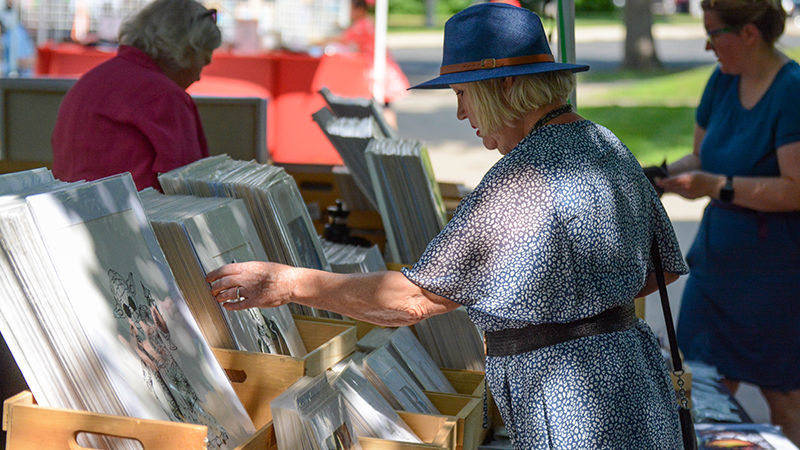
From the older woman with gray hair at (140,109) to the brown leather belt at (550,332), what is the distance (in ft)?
4.23

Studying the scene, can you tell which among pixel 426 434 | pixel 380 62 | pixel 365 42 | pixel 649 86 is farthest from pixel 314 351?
pixel 649 86

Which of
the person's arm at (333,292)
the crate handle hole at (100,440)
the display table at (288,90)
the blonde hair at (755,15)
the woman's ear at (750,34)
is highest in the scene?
the blonde hair at (755,15)

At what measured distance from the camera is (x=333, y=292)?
4.91 feet

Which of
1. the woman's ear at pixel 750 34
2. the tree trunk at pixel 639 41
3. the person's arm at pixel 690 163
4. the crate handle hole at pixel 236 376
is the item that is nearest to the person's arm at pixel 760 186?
the person's arm at pixel 690 163

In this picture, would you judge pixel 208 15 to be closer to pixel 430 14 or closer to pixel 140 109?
pixel 140 109

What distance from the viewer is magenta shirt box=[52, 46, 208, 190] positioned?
92.8 inches

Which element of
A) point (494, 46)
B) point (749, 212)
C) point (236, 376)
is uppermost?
point (494, 46)

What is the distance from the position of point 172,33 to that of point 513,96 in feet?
4.91

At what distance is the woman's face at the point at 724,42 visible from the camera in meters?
2.82

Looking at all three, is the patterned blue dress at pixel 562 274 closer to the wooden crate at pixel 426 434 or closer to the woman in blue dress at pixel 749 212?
the wooden crate at pixel 426 434

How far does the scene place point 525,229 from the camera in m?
1.39

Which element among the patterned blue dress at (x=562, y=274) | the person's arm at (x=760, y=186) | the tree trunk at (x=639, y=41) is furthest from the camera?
the tree trunk at (x=639, y=41)

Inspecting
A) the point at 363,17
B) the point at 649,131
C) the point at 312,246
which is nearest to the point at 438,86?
the point at 312,246

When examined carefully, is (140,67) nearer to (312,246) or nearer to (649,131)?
(312,246)
